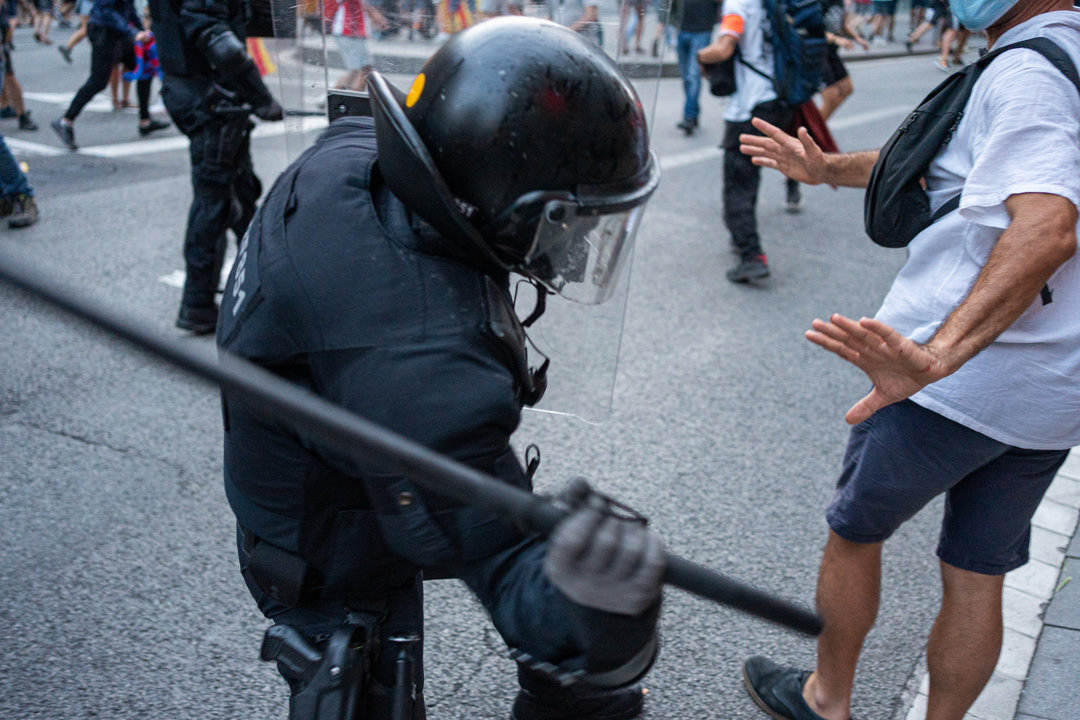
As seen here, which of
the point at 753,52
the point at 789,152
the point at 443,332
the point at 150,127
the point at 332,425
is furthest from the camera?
the point at 150,127

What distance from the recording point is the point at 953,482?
1.88 meters

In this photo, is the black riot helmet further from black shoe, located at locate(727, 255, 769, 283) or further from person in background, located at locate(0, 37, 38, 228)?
person in background, located at locate(0, 37, 38, 228)

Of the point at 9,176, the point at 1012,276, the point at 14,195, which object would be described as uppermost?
the point at 1012,276

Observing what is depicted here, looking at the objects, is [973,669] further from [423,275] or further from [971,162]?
[423,275]

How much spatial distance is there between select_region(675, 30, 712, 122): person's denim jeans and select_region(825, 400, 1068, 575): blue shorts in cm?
779

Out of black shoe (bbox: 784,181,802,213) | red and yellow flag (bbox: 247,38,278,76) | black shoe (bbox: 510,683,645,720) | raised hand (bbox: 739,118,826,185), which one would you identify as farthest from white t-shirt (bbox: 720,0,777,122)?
black shoe (bbox: 510,683,645,720)

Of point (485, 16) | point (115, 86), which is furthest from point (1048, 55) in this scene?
point (115, 86)

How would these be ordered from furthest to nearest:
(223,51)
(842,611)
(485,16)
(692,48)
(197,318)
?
→ (692,48)
(197,318)
(223,51)
(842,611)
(485,16)

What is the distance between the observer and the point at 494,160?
1.24 metres

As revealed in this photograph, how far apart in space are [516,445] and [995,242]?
2.21 m

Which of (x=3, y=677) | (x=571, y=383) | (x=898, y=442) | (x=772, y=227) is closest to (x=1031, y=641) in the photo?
(x=898, y=442)

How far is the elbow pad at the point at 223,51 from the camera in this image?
4035 millimetres

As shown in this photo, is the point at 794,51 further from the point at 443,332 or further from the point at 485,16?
the point at 443,332

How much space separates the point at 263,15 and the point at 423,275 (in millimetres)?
3221
